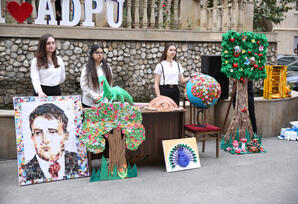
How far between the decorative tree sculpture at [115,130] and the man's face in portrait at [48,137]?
414mm

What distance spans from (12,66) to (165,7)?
453cm

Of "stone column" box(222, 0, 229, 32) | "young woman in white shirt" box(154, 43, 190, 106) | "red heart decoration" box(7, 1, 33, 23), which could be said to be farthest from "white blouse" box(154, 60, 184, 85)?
"stone column" box(222, 0, 229, 32)

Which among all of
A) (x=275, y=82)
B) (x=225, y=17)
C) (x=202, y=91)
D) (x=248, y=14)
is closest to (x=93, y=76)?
(x=202, y=91)

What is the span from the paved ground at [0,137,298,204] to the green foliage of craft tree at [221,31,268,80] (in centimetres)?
165

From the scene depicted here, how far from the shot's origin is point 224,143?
684 centimetres

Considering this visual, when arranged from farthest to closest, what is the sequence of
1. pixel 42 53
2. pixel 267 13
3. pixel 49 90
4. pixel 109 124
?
1. pixel 267 13
2. pixel 49 90
3. pixel 42 53
4. pixel 109 124

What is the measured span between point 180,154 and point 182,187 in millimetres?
795

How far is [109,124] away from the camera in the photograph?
197 inches

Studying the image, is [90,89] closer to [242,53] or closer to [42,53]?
[42,53]

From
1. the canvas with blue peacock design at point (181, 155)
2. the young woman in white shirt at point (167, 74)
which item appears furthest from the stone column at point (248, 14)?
the canvas with blue peacock design at point (181, 155)

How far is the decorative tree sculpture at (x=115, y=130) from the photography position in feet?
16.0

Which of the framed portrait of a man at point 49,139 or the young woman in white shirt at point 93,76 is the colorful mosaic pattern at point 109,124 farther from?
the young woman in white shirt at point 93,76

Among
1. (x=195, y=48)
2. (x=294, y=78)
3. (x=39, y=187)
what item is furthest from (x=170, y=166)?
(x=294, y=78)

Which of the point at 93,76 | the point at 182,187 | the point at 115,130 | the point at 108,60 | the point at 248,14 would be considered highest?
the point at 248,14
